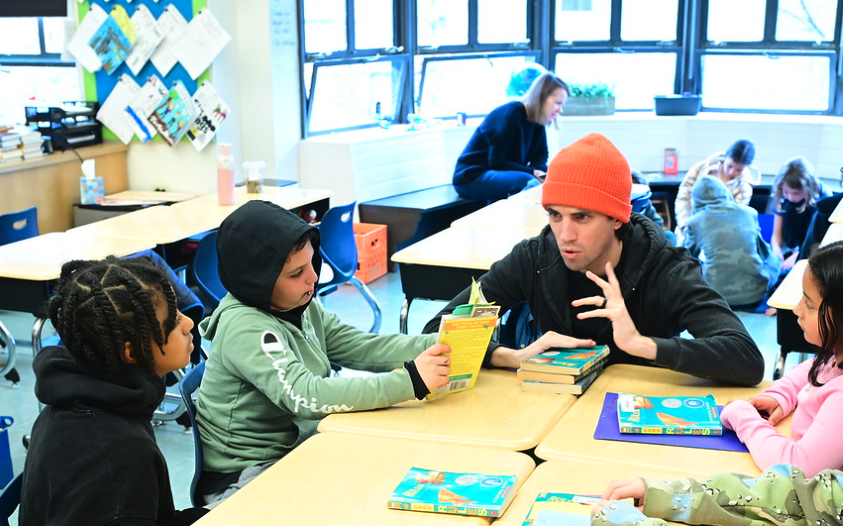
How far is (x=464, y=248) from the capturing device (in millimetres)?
4164

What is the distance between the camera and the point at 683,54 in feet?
26.8

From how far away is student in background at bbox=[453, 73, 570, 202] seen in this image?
6.75 meters

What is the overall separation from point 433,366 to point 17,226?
328 centimetres

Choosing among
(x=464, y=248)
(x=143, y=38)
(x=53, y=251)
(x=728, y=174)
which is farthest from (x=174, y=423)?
(x=728, y=174)

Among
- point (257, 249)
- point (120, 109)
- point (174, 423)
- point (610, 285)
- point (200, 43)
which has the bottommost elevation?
point (174, 423)

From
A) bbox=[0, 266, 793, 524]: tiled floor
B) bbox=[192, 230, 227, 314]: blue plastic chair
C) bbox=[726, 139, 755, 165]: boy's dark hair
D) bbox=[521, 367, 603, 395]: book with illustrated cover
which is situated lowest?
bbox=[0, 266, 793, 524]: tiled floor

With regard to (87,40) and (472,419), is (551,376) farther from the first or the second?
(87,40)

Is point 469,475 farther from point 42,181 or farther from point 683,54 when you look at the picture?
point 683,54

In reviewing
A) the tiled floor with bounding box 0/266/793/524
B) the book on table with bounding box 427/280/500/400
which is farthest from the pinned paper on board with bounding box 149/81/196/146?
the book on table with bounding box 427/280/500/400

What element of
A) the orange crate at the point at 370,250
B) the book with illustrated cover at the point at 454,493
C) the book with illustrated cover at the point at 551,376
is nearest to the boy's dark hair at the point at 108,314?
the book with illustrated cover at the point at 454,493

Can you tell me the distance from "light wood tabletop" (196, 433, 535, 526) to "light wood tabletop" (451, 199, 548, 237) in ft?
8.54

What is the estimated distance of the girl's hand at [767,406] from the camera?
2119 mm

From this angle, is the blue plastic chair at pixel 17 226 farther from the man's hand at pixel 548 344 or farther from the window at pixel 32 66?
the man's hand at pixel 548 344

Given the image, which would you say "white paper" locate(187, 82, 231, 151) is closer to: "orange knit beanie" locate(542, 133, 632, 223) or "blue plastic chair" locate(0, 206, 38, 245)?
"blue plastic chair" locate(0, 206, 38, 245)
